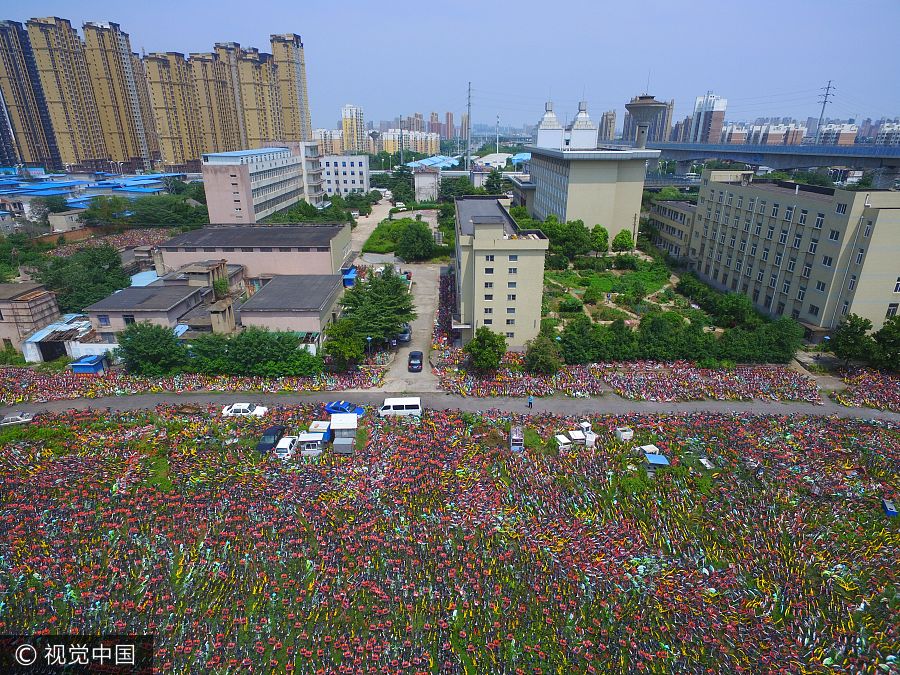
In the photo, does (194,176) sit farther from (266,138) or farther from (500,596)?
(500,596)

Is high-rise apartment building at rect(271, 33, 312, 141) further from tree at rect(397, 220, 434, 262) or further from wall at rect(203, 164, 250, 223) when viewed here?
tree at rect(397, 220, 434, 262)

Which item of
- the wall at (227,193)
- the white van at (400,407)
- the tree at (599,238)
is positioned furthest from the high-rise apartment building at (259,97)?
the white van at (400,407)

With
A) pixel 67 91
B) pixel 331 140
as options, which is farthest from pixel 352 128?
pixel 67 91

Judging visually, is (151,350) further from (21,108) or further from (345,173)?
(21,108)

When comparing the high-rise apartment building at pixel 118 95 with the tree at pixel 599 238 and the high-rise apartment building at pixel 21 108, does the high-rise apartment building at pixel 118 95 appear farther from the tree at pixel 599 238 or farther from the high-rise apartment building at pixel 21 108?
the tree at pixel 599 238

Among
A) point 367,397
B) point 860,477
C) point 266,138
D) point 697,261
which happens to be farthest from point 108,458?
point 266,138

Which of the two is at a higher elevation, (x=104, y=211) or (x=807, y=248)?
(x=807, y=248)

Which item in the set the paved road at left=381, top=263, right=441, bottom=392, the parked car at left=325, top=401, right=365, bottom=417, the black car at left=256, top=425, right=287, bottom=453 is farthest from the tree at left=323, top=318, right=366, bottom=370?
the black car at left=256, top=425, right=287, bottom=453
